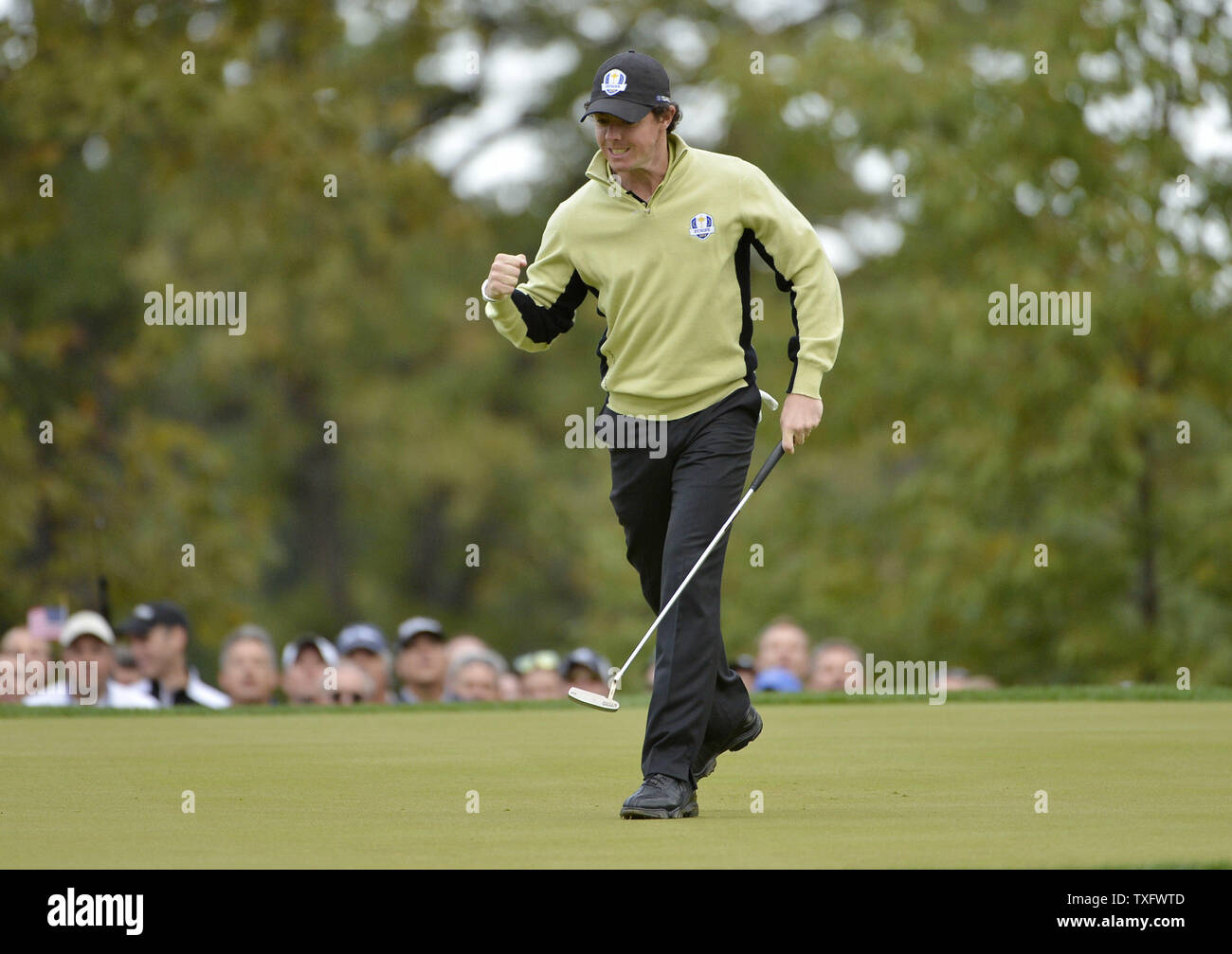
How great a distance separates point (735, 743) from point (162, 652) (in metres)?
5.96

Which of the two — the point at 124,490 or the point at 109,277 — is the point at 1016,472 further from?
the point at 109,277

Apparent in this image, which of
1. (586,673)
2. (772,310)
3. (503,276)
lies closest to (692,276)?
(503,276)

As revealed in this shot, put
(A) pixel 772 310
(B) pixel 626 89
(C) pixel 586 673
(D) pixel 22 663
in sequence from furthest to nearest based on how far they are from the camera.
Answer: (A) pixel 772 310
(C) pixel 586 673
(D) pixel 22 663
(B) pixel 626 89

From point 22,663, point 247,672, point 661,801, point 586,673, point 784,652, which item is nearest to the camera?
point 661,801

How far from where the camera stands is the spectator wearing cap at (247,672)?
11.5 meters

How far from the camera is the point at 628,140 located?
6012 mm

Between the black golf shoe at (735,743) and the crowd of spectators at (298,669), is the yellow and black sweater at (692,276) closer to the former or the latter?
the black golf shoe at (735,743)

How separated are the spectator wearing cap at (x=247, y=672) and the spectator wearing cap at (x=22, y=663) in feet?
4.14

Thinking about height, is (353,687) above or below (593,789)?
above

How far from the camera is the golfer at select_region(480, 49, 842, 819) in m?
6.04

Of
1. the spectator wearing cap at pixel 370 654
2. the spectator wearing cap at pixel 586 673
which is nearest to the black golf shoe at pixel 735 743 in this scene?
the spectator wearing cap at pixel 586 673
